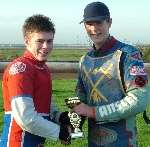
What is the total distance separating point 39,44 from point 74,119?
595 millimetres

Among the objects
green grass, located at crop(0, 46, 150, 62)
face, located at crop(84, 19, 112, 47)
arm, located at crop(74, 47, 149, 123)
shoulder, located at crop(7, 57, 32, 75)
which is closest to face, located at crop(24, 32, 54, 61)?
shoulder, located at crop(7, 57, 32, 75)

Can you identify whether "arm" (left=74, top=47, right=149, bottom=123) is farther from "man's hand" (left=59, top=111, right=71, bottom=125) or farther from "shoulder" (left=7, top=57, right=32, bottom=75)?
"shoulder" (left=7, top=57, right=32, bottom=75)

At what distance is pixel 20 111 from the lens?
3.91 m

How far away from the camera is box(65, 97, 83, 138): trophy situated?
4.11m

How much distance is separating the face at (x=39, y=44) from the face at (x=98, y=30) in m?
0.34

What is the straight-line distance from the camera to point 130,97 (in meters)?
4.11

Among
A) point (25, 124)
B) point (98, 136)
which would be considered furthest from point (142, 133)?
point (25, 124)

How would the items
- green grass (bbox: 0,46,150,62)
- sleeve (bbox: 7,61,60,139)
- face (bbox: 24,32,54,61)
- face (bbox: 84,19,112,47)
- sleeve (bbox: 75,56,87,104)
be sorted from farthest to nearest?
green grass (bbox: 0,46,150,62) < sleeve (bbox: 75,56,87,104) < face (bbox: 84,19,112,47) < face (bbox: 24,32,54,61) < sleeve (bbox: 7,61,60,139)

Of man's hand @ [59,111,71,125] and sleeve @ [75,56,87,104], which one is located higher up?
sleeve @ [75,56,87,104]

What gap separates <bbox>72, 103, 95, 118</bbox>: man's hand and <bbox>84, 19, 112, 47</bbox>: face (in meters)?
0.48

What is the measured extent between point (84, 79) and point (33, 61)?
1.67 feet

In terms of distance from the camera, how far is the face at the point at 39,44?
4.07m

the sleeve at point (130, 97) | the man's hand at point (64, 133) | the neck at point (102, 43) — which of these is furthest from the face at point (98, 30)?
the man's hand at point (64, 133)

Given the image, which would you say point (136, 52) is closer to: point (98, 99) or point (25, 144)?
point (98, 99)
